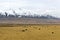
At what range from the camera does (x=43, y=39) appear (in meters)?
22.3

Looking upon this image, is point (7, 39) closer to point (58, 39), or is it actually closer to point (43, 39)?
point (43, 39)

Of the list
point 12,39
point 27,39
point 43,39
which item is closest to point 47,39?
point 43,39

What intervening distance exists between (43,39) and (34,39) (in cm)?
106

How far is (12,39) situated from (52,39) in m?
4.59

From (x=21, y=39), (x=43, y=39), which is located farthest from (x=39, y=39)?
(x=21, y=39)

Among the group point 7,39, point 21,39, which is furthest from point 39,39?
point 7,39

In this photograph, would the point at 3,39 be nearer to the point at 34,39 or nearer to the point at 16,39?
the point at 16,39

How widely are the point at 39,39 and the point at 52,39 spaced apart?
4.93 ft

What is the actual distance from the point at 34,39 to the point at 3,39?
355cm

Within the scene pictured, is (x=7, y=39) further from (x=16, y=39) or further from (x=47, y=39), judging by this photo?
(x=47, y=39)

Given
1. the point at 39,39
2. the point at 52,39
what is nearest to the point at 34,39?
the point at 39,39

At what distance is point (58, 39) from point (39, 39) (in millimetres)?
2183

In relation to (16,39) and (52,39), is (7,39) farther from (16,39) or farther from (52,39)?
(52,39)

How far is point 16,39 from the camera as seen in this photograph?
2209cm
